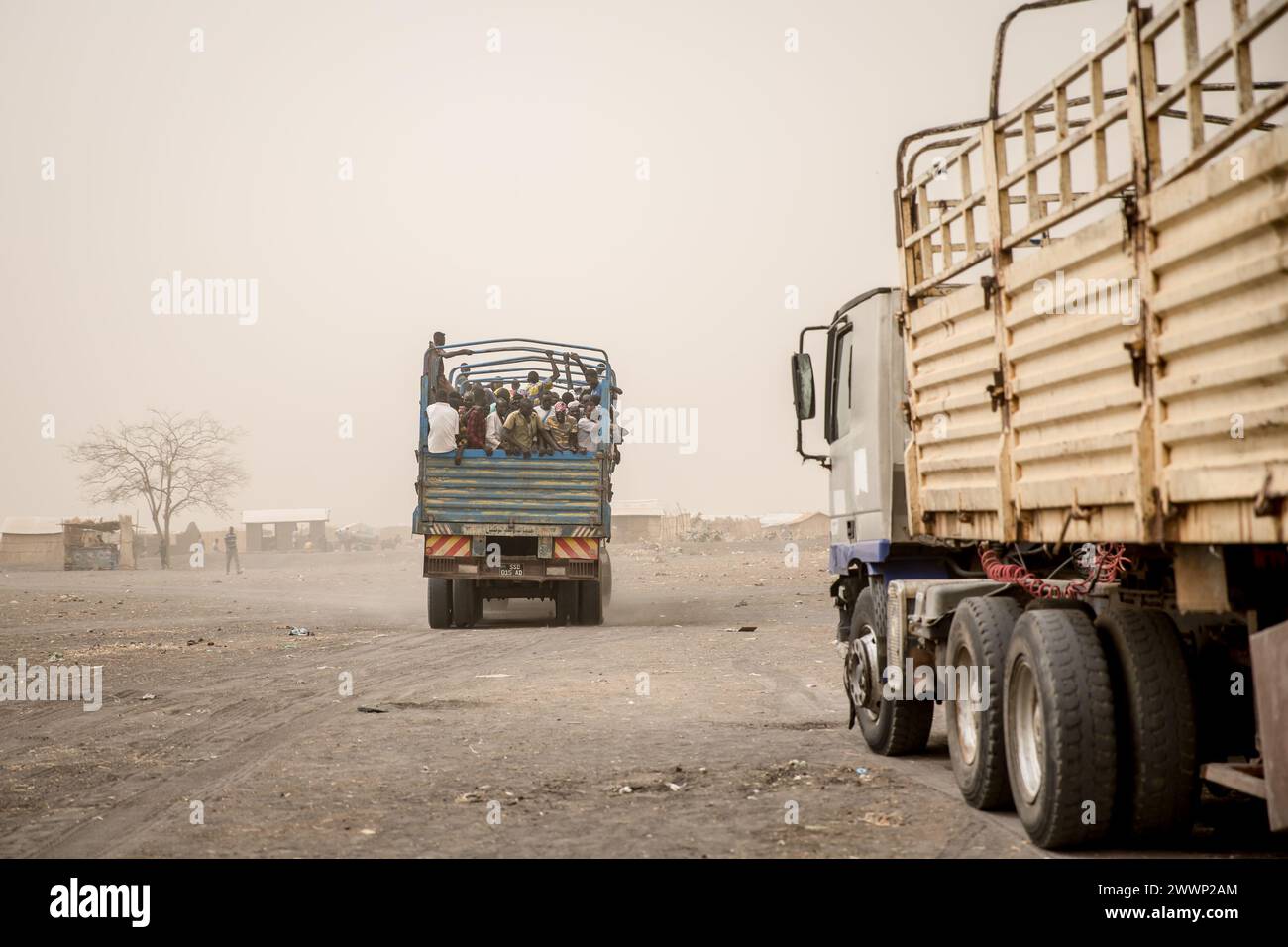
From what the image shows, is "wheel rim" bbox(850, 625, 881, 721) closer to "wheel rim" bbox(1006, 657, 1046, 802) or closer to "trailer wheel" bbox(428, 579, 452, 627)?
"wheel rim" bbox(1006, 657, 1046, 802)

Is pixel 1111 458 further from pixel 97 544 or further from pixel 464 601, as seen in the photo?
pixel 97 544

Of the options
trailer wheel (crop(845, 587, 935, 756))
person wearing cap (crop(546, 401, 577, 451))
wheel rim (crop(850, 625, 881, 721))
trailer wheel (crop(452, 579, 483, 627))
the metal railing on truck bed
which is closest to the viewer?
the metal railing on truck bed

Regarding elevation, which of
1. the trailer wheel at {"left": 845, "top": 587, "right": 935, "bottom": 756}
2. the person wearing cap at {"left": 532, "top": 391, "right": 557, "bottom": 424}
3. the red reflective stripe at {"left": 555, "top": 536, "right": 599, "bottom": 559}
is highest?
the person wearing cap at {"left": 532, "top": 391, "right": 557, "bottom": 424}

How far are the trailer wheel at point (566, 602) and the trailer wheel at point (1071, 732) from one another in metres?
14.6

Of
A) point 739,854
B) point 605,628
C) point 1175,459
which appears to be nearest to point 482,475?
point 605,628

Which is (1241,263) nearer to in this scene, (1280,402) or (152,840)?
(1280,402)

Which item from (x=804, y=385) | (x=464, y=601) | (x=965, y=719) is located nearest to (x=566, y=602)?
(x=464, y=601)

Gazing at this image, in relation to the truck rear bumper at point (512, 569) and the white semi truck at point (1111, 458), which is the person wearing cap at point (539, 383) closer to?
the truck rear bumper at point (512, 569)

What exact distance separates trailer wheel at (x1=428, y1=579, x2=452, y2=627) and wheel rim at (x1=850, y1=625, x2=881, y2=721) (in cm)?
1142

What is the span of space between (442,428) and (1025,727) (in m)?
13.4

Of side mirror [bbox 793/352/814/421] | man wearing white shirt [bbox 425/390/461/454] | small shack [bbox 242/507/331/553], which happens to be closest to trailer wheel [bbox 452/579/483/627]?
man wearing white shirt [bbox 425/390/461/454]

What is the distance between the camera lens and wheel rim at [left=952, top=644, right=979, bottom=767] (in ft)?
20.6

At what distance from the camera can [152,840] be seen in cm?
570

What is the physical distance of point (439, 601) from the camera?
19.2 meters
